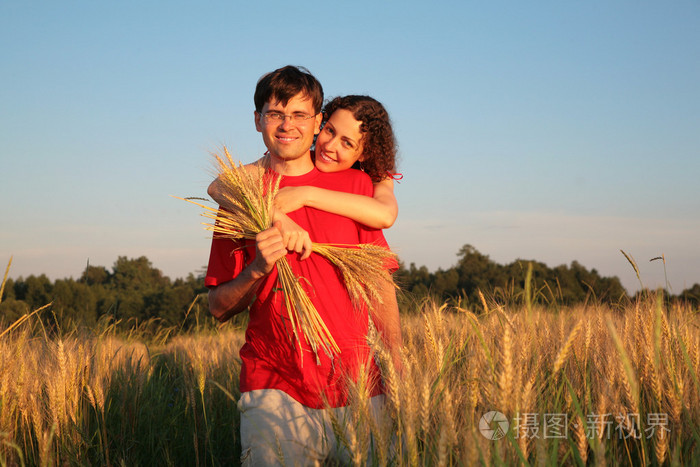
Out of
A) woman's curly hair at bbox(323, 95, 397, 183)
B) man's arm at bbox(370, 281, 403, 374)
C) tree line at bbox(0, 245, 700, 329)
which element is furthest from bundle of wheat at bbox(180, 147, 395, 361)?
tree line at bbox(0, 245, 700, 329)

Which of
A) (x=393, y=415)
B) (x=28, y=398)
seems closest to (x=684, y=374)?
(x=393, y=415)

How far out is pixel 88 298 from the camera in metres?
11.7

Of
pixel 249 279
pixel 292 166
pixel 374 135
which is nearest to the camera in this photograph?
pixel 249 279

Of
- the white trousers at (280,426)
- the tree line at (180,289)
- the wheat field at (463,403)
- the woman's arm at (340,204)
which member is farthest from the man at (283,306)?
the tree line at (180,289)

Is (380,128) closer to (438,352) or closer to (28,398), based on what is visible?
(438,352)

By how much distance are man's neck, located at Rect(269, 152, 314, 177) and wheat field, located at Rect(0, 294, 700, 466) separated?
924mm

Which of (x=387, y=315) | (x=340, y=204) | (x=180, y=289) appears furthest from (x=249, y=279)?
(x=180, y=289)

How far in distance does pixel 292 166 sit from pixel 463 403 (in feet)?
4.44

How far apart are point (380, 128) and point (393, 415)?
1.65 metres

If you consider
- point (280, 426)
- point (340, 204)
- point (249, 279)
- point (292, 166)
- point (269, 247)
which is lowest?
point (280, 426)

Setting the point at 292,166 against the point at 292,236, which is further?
the point at 292,166

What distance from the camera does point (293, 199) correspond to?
2.33m

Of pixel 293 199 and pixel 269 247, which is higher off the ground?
pixel 293 199

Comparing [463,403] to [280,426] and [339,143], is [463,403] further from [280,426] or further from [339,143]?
[339,143]
